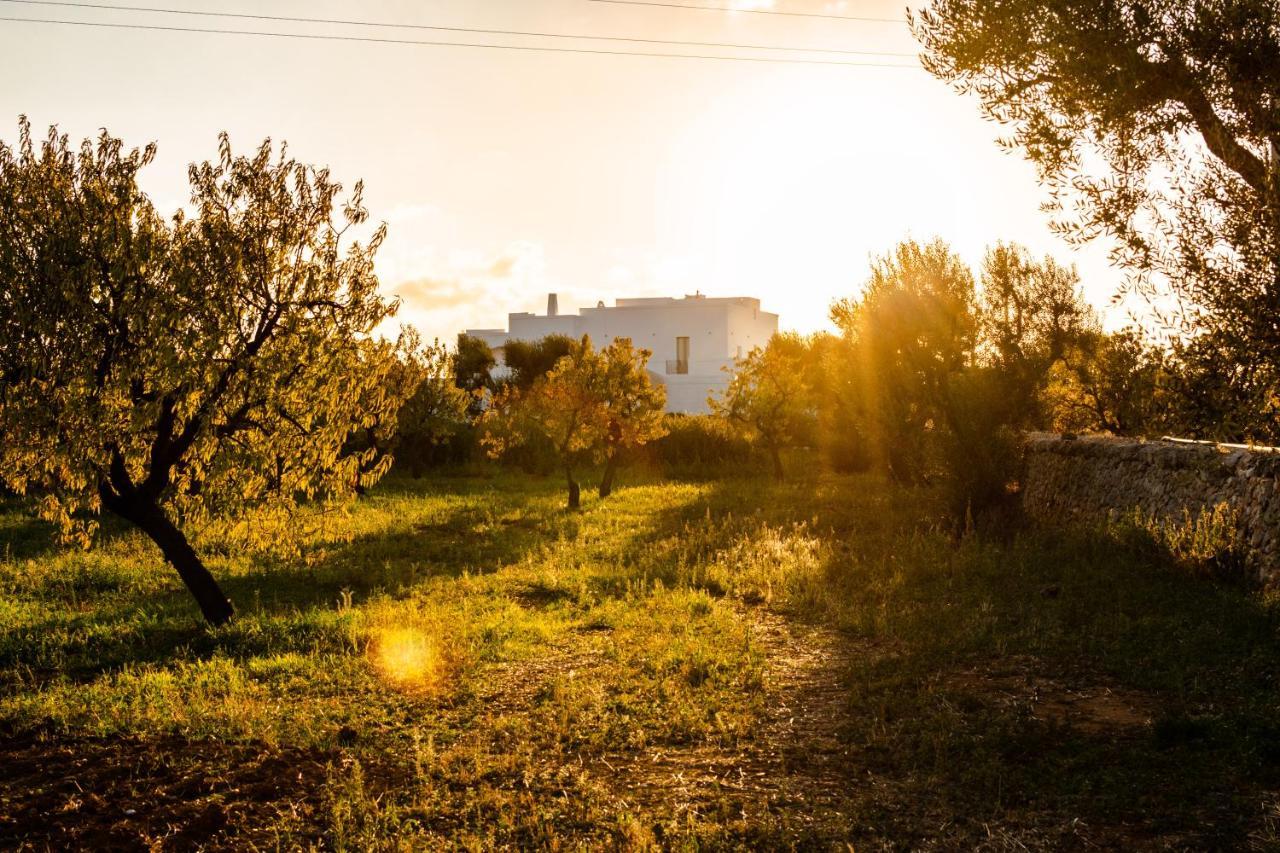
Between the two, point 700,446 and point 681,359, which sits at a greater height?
point 681,359

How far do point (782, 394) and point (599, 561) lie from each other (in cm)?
1759

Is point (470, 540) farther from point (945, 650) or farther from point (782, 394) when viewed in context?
point (782, 394)

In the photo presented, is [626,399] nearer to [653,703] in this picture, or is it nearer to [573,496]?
[573,496]

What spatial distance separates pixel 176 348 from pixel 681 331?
69.0 m

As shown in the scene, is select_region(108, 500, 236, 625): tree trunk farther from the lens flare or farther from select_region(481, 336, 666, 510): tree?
select_region(481, 336, 666, 510): tree

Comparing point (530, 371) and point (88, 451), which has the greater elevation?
point (530, 371)

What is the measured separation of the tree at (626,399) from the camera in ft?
87.5

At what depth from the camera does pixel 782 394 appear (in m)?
33.0

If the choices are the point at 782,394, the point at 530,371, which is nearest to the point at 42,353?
the point at 782,394

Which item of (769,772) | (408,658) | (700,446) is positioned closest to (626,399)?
(700,446)

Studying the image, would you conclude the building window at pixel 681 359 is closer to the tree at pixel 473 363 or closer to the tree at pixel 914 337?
the tree at pixel 473 363

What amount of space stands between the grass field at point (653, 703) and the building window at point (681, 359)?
61.6m

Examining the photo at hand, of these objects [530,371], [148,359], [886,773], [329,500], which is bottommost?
[886,773]

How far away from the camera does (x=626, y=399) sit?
26.9 metres
